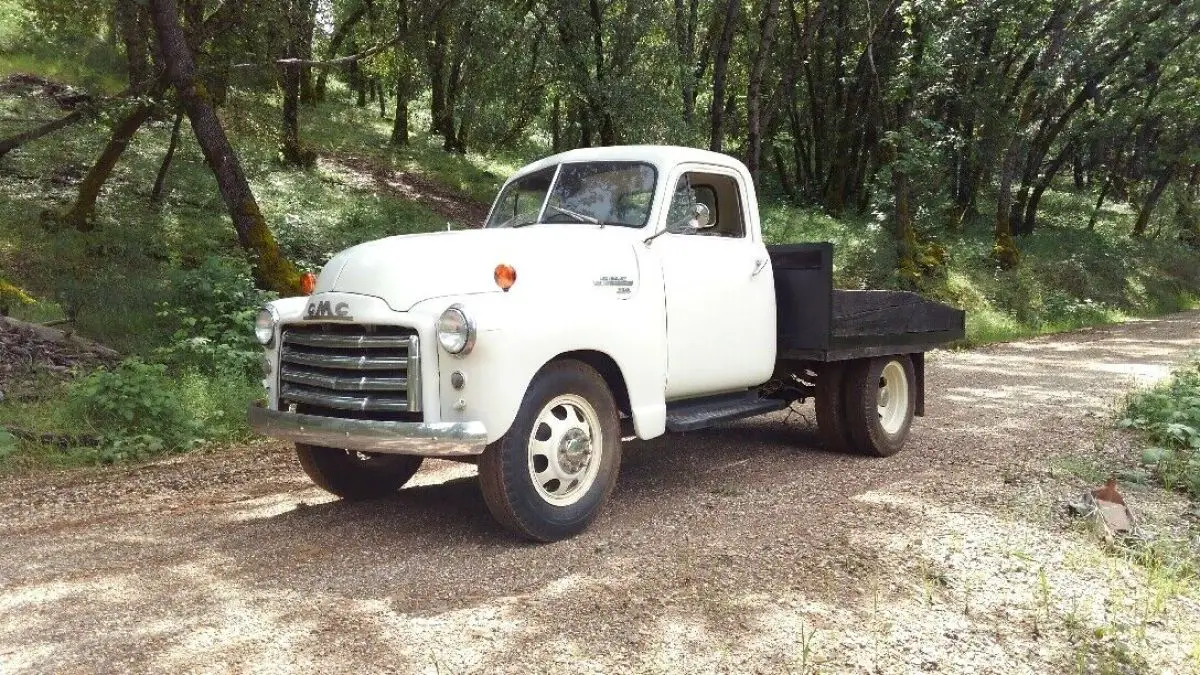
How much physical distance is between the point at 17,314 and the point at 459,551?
25.6ft

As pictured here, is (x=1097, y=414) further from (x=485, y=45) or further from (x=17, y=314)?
(x=485, y=45)

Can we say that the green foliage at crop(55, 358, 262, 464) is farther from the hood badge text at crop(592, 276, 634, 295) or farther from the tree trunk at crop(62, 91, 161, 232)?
the tree trunk at crop(62, 91, 161, 232)

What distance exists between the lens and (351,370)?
15.4 feet

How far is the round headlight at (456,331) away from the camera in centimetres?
432

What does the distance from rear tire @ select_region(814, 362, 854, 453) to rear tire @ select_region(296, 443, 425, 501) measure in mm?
3107

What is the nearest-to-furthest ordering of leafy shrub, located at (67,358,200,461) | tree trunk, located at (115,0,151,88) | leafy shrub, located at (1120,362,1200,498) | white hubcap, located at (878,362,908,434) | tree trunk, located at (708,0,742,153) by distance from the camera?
leafy shrub, located at (1120,362,1200,498), leafy shrub, located at (67,358,200,461), white hubcap, located at (878,362,908,434), tree trunk, located at (115,0,151,88), tree trunk, located at (708,0,742,153)

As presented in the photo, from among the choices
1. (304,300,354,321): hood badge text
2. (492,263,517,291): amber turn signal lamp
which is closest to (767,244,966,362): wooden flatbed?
(492,263,517,291): amber turn signal lamp

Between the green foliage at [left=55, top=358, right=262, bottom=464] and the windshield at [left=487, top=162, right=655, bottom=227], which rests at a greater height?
the windshield at [left=487, top=162, right=655, bottom=227]

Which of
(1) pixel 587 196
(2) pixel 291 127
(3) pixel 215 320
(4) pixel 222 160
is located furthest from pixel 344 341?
(2) pixel 291 127

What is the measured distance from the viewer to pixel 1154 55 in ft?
68.2

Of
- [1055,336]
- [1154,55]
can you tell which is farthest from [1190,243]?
[1055,336]

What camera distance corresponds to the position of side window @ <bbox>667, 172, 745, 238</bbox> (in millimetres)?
6070

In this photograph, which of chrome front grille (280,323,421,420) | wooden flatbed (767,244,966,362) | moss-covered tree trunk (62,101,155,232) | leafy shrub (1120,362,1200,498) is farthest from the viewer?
moss-covered tree trunk (62,101,155,232)

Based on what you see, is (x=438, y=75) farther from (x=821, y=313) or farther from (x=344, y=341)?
(x=344, y=341)
